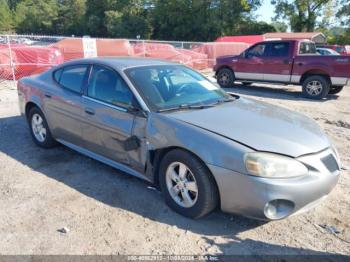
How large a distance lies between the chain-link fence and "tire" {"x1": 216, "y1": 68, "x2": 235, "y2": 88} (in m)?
3.81

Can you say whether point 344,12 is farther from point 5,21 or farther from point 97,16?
point 5,21

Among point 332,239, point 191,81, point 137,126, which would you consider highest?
point 191,81

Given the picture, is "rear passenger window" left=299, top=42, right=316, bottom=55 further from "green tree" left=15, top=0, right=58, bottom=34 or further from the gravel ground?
"green tree" left=15, top=0, right=58, bottom=34

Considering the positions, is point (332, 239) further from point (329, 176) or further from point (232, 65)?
point (232, 65)

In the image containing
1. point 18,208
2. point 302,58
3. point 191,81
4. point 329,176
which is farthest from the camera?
point 302,58

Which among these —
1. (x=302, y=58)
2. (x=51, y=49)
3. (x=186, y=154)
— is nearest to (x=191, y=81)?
(x=186, y=154)

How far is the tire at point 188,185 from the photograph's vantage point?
3064 mm

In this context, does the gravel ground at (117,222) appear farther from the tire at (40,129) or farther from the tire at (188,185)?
the tire at (40,129)

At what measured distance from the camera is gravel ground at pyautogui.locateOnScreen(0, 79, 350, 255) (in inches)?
115

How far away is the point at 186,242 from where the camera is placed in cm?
299

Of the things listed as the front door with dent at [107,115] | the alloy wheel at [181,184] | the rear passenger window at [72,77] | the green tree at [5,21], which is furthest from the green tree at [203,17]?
the alloy wheel at [181,184]

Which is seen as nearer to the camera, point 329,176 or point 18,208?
point 329,176

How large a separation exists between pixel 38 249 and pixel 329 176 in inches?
105

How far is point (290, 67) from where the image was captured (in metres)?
11.1
